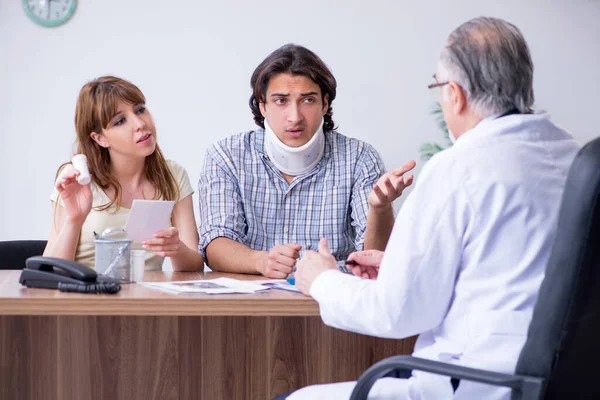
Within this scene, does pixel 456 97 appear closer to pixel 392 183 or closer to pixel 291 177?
pixel 392 183

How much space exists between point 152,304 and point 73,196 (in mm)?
764

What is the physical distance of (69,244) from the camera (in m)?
2.39

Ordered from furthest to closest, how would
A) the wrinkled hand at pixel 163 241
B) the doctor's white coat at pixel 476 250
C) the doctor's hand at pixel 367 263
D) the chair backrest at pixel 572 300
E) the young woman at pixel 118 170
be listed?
the young woman at pixel 118 170 < the wrinkled hand at pixel 163 241 < the doctor's hand at pixel 367 263 < the doctor's white coat at pixel 476 250 < the chair backrest at pixel 572 300

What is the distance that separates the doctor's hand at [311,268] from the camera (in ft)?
5.39

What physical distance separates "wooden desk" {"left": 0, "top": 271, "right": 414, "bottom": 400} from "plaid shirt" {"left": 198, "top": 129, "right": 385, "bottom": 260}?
63cm

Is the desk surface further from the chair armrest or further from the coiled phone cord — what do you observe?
the chair armrest

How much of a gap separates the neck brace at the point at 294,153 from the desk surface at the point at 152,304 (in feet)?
3.41

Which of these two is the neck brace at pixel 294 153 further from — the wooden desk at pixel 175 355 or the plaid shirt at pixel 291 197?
the wooden desk at pixel 175 355

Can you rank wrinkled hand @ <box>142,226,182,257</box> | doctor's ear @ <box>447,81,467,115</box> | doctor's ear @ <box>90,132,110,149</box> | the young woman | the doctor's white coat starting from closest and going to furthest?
1. the doctor's white coat
2. doctor's ear @ <box>447,81,467,115</box>
3. wrinkled hand @ <box>142,226,182,257</box>
4. the young woman
5. doctor's ear @ <box>90,132,110,149</box>

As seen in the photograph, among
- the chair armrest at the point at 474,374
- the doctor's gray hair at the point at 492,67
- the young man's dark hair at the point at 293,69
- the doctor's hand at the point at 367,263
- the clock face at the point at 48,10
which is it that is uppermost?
the clock face at the point at 48,10

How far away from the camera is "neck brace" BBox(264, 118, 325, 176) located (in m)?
2.71

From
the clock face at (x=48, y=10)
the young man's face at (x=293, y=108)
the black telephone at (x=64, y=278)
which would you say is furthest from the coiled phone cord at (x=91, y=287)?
the clock face at (x=48, y=10)

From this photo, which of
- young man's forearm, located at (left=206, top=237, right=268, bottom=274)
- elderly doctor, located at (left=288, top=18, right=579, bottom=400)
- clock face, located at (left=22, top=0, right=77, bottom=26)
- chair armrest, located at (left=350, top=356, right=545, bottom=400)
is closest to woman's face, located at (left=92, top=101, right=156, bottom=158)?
young man's forearm, located at (left=206, top=237, right=268, bottom=274)

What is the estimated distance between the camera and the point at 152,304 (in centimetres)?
169
